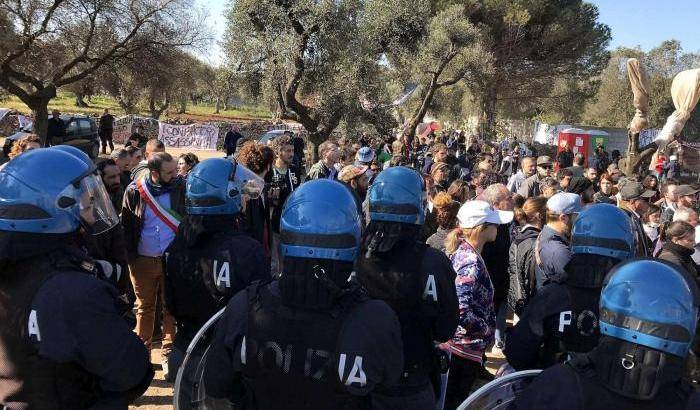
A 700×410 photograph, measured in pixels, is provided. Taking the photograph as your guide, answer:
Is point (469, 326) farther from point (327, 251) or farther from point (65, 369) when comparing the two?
point (65, 369)

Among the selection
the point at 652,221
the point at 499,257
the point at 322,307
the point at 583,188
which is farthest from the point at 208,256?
the point at 652,221

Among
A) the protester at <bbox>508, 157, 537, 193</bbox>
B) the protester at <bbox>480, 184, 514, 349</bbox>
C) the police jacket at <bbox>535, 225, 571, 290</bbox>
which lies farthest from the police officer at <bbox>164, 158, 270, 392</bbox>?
the protester at <bbox>508, 157, 537, 193</bbox>

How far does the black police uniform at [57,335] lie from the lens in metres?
1.75

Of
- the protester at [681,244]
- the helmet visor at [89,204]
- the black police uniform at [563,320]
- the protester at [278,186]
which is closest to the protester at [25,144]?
the protester at [278,186]

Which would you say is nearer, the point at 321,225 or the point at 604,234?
the point at 321,225

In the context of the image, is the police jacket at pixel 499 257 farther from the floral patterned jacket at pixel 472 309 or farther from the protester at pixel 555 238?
the floral patterned jacket at pixel 472 309

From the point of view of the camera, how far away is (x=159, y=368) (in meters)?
4.86

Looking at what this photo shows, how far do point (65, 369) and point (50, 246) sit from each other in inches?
16.8

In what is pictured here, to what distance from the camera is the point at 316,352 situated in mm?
1726

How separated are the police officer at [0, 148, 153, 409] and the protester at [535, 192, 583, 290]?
2.72 metres

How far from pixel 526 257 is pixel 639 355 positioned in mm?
3111

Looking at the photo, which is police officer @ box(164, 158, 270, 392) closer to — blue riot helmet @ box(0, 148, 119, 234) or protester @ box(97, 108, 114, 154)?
blue riot helmet @ box(0, 148, 119, 234)

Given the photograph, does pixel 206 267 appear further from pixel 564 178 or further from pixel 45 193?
pixel 564 178

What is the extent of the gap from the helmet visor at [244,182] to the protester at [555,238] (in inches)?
83.8
